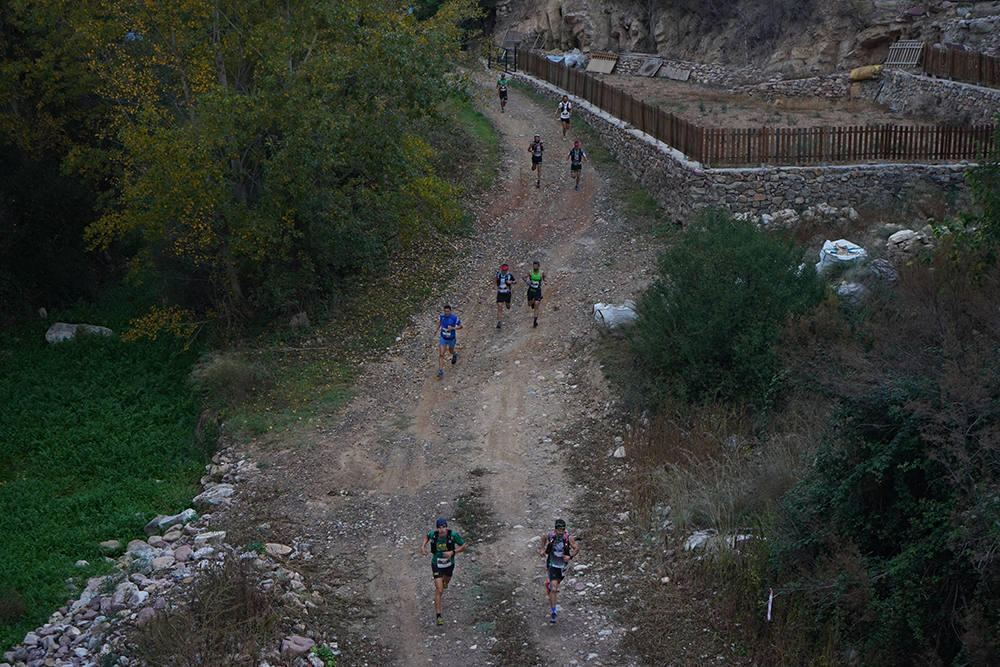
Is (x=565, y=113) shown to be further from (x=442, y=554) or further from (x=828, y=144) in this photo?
(x=442, y=554)

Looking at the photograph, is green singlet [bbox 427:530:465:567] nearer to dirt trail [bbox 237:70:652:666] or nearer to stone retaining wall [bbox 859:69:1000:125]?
dirt trail [bbox 237:70:652:666]

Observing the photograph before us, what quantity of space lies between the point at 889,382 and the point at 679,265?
6990 millimetres

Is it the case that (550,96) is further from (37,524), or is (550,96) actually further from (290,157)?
(37,524)

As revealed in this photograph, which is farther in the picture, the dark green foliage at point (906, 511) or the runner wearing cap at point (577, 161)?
the runner wearing cap at point (577, 161)

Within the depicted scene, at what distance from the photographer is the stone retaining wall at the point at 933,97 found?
87.1 feet

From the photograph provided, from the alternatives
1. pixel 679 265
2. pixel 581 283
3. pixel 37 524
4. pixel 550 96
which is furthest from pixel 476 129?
pixel 37 524

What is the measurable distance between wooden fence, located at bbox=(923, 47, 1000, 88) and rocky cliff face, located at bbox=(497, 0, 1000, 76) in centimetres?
166

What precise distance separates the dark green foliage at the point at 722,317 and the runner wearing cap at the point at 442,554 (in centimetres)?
540

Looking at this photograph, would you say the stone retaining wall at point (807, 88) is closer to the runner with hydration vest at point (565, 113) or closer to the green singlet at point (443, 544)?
the runner with hydration vest at point (565, 113)

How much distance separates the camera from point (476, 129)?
32969mm

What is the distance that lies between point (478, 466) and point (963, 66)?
2138cm

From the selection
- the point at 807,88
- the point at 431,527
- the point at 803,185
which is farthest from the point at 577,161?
the point at 431,527

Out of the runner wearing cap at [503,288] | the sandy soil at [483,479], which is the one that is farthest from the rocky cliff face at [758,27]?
the runner wearing cap at [503,288]

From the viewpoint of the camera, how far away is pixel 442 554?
37.3 feet
